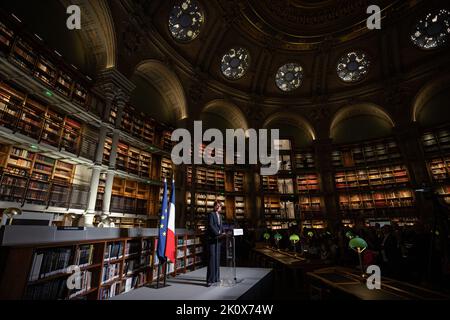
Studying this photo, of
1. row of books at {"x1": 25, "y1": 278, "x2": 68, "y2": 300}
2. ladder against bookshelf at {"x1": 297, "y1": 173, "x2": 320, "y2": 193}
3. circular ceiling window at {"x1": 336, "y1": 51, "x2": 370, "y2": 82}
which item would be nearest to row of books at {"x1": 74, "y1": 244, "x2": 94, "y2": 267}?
row of books at {"x1": 25, "y1": 278, "x2": 68, "y2": 300}

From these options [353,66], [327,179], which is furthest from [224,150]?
[353,66]

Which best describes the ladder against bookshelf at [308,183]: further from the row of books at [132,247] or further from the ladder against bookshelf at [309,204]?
the row of books at [132,247]

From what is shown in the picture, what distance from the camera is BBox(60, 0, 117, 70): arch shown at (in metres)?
7.77

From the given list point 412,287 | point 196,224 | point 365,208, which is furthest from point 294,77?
point 412,287

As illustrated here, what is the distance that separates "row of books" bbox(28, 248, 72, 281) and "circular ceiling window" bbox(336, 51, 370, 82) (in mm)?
16926

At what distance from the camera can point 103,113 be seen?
7809mm

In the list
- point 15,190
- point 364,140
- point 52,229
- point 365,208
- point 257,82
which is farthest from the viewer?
point 257,82

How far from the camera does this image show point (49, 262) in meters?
2.77

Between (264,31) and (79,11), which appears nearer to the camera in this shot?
(79,11)

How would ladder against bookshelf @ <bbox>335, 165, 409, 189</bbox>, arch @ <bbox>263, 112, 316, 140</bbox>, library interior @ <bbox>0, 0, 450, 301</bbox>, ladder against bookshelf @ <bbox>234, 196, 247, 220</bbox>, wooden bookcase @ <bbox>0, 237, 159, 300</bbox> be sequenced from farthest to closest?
arch @ <bbox>263, 112, 316, 140</bbox>, ladder against bookshelf @ <bbox>234, 196, 247, 220</bbox>, ladder against bookshelf @ <bbox>335, 165, 409, 189</bbox>, library interior @ <bbox>0, 0, 450, 301</bbox>, wooden bookcase @ <bbox>0, 237, 159, 300</bbox>

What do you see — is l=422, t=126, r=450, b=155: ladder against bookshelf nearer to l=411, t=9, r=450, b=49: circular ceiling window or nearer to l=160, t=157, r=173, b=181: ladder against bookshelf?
l=411, t=9, r=450, b=49: circular ceiling window

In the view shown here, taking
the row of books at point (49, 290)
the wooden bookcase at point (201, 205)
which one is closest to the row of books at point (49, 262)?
the row of books at point (49, 290)

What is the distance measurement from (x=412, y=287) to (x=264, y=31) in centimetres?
1461

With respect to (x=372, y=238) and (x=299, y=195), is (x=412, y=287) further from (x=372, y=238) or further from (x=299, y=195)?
(x=299, y=195)
